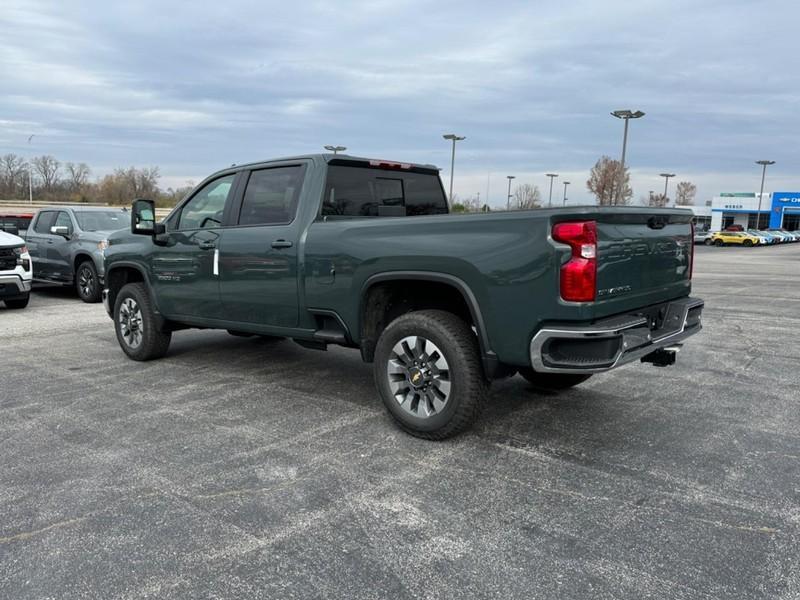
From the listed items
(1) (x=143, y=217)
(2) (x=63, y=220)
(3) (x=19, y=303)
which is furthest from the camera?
(2) (x=63, y=220)

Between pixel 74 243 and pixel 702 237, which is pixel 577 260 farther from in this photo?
pixel 702 237

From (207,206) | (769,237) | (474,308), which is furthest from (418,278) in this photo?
(769,237)

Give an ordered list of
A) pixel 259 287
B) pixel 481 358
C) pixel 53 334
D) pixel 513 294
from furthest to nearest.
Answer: pixel 53 334
pixel 259 287
pixel 481 358
pixel 513 294

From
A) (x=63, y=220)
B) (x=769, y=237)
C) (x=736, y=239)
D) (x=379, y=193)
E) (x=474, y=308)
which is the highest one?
(x=379, y=193)

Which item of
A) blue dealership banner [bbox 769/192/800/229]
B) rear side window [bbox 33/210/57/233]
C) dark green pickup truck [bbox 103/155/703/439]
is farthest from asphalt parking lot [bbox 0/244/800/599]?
blue dealership banner [bbox 769/192/800/229]

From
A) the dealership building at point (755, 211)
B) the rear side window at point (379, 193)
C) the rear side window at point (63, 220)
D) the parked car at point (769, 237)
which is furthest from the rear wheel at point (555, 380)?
the dealership building at point (755, 211)

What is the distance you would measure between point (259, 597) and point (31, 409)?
3.39 m

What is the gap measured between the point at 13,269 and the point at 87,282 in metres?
1.50

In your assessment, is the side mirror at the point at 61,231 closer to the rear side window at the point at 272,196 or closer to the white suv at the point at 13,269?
the white suv at the point at 13,269

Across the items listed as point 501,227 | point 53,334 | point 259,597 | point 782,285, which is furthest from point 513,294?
point 782,285

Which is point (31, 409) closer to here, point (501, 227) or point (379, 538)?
point (379, 538)

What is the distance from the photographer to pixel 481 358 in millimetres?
4145

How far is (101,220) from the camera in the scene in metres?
12.5

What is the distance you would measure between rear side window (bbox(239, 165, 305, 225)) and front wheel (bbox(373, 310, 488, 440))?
1.52 meters
